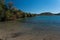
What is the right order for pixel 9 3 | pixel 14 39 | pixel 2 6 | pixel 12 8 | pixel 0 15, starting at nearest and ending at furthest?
pixel 14 39
pixel 0 15
pixel 2 6
pixel 9 3
pixel 12 8

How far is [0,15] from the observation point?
3762cm

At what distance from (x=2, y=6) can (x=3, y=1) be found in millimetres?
1757

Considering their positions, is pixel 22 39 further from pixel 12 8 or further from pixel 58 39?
pixel 12 8

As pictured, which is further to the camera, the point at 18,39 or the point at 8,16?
the point at 8,16

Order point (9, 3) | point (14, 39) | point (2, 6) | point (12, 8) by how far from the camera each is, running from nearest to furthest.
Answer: point (14, 39) < point (2, 6) < point (9, 3) < point (12, 8)

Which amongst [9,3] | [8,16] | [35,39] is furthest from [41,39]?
[9,3]

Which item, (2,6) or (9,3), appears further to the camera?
(9,3)

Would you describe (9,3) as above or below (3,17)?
above

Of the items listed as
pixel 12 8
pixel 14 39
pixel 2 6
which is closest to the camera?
pixel 14 39

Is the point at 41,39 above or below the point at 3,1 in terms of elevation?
below

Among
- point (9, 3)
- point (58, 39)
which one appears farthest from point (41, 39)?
point (9, 3)

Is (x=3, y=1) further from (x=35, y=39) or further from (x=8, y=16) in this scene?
(x=35, y=39)

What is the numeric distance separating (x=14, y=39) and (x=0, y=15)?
28.1 meters

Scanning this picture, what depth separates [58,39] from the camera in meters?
10.6
